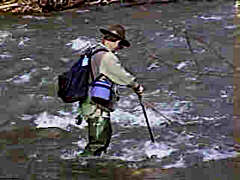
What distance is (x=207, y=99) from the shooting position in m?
8.59

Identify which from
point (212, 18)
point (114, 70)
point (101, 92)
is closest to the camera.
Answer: point (114, 70)

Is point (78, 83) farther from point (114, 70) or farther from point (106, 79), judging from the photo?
point (114, 70)

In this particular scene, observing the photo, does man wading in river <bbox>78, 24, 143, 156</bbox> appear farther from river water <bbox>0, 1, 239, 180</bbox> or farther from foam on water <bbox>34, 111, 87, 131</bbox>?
foam on water <bbox>34, 111, 87, 131</bbox>

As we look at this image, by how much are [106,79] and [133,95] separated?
313cm

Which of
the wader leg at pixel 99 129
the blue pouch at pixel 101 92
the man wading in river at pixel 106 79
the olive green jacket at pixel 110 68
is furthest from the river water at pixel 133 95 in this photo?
the olive green jacket at pixel 110 68

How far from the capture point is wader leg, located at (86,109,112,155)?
5902mm

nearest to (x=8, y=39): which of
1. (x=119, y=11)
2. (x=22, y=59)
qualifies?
(x=22, y=59)

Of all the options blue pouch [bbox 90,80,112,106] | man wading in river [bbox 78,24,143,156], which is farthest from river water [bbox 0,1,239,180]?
blue pouch [bbox 90,80,112,106]

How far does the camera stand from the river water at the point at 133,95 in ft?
22.2

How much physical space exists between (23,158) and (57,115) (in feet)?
4.54

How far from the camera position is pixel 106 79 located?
5.77m

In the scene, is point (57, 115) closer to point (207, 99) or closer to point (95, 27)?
point (207, 99)

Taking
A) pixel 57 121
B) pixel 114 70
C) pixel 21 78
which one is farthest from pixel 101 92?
pixel 21 78

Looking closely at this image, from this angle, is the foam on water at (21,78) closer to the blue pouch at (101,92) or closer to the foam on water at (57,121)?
the foam on water at (57,121)
